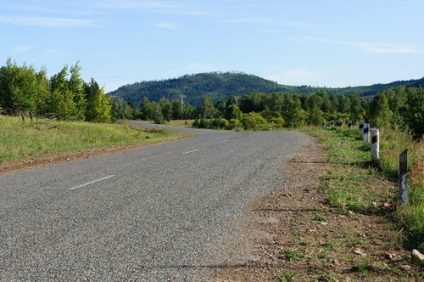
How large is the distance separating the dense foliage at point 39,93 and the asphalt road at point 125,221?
105ft

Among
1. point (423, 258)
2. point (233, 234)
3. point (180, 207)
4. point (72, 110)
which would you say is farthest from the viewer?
point (72, 110)

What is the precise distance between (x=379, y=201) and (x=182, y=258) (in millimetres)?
4190

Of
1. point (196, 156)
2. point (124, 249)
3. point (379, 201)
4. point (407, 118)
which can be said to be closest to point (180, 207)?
point (124, 249)

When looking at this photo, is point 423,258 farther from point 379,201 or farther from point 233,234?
point 379,201

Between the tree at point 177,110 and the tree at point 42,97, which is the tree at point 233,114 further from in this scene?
the tree at point 42,97

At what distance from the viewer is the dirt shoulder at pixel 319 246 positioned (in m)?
3.82

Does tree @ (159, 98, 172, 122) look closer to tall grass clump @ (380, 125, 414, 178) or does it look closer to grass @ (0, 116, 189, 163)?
grass @ (0, 116, 189, 163)

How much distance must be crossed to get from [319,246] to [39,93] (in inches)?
1785

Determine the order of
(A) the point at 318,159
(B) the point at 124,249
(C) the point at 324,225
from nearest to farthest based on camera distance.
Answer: (B) the point at 124,249 < (C) the point at 324,225 < (A) the point at 318,159

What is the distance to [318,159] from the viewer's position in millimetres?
12359

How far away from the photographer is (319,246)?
4.62m

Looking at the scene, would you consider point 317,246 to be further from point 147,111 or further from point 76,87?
point 147,111

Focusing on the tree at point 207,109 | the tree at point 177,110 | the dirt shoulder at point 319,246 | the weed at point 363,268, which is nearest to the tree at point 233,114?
the tree at point 207,109

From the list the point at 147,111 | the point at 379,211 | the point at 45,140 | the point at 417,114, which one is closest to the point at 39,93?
the point at 45,140
